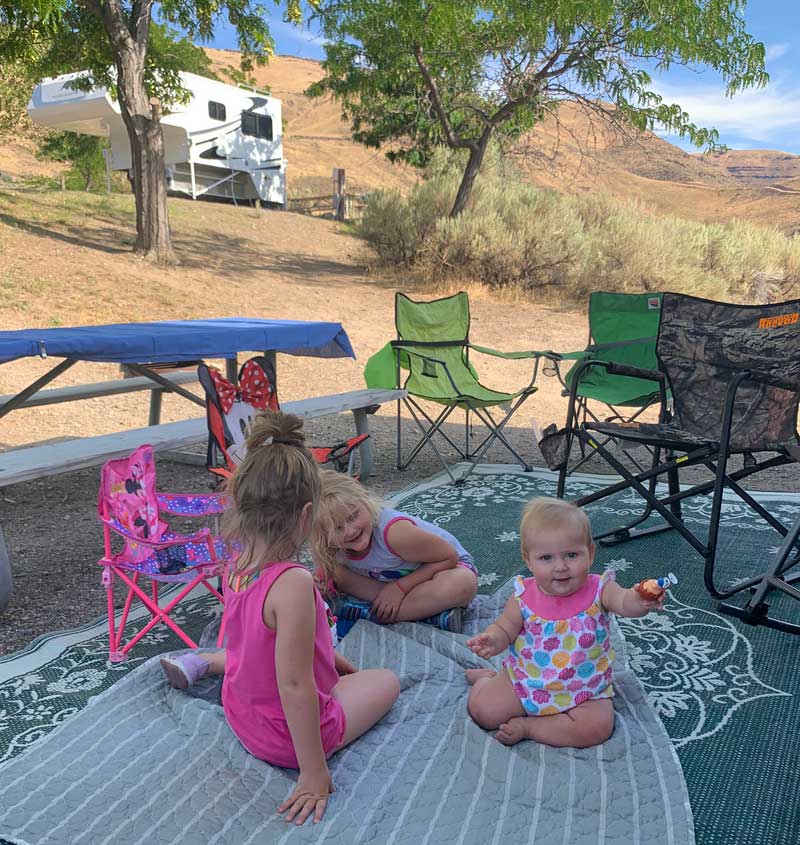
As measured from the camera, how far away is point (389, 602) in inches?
91.4

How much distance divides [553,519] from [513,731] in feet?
1.58

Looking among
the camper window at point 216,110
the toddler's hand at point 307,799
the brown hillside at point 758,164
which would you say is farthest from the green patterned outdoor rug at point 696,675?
the brown hillside at point 758,164

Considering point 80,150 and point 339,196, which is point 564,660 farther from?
point 80,150

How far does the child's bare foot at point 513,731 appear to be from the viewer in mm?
1754

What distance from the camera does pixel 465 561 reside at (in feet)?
8.01

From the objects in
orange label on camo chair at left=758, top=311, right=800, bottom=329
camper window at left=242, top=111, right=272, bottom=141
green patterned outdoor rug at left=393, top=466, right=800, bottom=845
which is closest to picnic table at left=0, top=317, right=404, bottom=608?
green patterned outdoor rug at left=393, top=466, right=800, bottom=845

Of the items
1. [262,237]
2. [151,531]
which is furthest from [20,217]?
[151,531]

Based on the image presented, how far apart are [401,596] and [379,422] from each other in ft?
12.1

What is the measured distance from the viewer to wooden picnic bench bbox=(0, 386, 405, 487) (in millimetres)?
2744

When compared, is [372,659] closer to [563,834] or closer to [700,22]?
[563,834]

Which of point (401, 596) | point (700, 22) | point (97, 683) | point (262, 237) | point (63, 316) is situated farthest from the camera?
point (262, 237)

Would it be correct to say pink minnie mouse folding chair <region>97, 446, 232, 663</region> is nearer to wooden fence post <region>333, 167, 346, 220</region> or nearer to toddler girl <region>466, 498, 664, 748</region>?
toddler girl <region>466, 498, 664, 748</region>

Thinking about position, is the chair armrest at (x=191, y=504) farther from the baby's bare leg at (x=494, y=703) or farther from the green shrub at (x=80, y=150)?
the green shrub at (x=80, y=150)

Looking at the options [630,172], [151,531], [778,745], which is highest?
[630,172]
